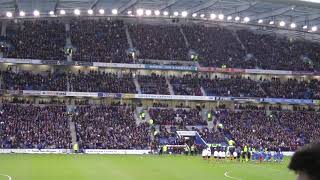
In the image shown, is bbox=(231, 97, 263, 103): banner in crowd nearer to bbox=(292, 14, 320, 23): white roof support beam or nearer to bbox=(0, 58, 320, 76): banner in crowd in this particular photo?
bbox=(0, 58, 320, 76): banner in crowd

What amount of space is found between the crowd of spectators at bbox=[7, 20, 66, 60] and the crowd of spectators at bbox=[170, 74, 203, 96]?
15.1 metres

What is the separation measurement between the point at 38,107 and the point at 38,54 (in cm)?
811

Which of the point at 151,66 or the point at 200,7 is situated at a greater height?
the point at 200,7

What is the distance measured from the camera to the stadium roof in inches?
2409

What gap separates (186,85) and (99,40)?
13.6m

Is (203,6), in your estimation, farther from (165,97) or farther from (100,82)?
(100,82)

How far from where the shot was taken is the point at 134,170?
33.6 metres

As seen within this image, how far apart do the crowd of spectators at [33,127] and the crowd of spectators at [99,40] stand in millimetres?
10270

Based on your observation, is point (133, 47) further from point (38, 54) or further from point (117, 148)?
point (117, 148)

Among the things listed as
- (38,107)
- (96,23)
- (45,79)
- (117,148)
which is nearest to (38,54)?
(45,79)

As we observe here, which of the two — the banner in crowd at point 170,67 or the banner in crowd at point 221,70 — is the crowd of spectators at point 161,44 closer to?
the banner in crowd at point 221,70

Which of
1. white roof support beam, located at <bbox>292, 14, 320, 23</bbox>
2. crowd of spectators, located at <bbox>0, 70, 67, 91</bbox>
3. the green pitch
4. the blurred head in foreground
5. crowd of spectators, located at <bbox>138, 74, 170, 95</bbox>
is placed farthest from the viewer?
white roof support beam, located at <bbox>292, 14, 320, 23</bbox>

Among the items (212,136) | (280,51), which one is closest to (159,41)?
(280,51)

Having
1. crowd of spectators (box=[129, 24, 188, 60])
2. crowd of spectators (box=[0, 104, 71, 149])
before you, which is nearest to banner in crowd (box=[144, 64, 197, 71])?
crowd of spectators (box=[129, 24, 188, 60])
